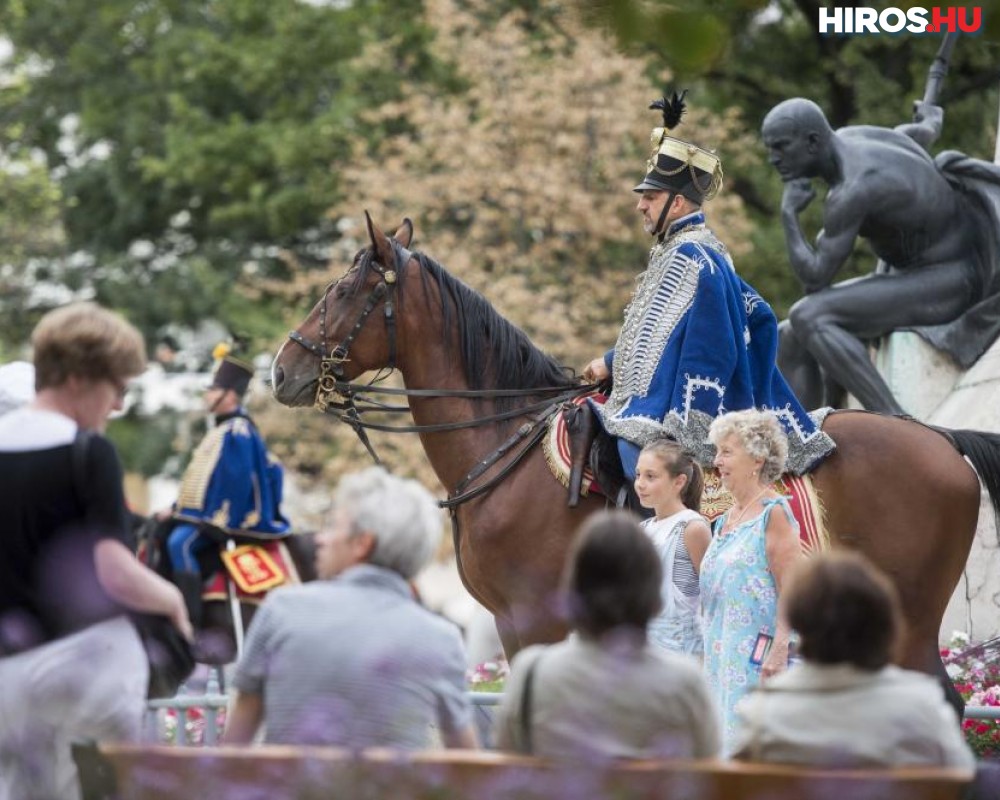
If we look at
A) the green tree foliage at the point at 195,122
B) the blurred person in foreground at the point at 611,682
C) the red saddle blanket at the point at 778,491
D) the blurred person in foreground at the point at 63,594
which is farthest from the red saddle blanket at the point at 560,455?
the green tree foliage at the point at 195,122

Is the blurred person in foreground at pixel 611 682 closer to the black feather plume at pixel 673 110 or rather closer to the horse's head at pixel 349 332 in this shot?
the horse's head at pixel 349 332

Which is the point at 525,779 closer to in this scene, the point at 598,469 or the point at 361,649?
the point at 361,649

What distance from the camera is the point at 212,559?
1362 cm

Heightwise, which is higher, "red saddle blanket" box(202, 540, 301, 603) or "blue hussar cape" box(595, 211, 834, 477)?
"blue hussar cape" box(595, 211, 834, 477)

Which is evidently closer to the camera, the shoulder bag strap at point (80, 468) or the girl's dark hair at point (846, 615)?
the girl's dark hair at point (846, 615)

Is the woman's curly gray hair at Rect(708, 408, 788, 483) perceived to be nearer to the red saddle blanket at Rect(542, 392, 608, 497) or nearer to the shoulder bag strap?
the red saddle blanket at Rect(542, 392, 608, 497)

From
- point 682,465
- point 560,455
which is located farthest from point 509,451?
point 682,465

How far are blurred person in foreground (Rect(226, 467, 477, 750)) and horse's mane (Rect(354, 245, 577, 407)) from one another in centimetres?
408

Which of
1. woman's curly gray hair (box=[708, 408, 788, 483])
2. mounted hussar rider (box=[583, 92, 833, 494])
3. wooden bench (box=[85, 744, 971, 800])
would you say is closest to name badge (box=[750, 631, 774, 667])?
woman's curly gray hair (box=[708, 408, 788, 483])

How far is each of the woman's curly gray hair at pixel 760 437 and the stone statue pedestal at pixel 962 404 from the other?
12.8 ft

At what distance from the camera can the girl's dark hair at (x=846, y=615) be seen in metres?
4.32

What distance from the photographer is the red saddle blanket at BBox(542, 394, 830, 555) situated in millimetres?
8312

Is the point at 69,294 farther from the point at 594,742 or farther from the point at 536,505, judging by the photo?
the point at 594,742

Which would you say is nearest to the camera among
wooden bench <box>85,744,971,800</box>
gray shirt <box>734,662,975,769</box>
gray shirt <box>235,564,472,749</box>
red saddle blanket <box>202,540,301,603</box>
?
wooden bench <box>85,744,971,800</box>
